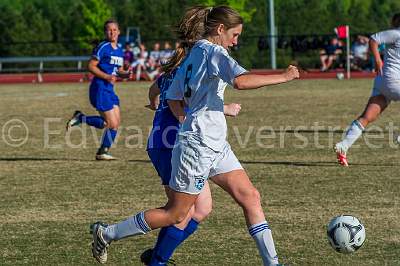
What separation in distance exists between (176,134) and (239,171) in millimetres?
468

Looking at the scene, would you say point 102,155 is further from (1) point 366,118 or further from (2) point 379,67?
(2) point 379,67

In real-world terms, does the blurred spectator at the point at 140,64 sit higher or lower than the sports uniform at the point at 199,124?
lower

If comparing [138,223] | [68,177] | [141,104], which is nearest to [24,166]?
[68,177]

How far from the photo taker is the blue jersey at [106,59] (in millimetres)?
13195

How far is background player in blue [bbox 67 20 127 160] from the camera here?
42.8ft

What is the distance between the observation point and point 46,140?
52.2ft

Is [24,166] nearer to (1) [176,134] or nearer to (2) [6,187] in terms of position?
(2) [6,187]

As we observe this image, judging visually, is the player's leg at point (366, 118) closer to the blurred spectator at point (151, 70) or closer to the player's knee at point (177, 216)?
the player's knee at point (177, 216)

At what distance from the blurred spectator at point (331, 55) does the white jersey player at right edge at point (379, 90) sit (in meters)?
30.0

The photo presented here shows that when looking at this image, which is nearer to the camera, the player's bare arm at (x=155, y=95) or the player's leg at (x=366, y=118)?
the player's bare arm at (x=155, y=95)

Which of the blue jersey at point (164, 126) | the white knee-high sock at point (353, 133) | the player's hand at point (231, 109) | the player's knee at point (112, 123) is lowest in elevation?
the player's knee at point (112, 123)

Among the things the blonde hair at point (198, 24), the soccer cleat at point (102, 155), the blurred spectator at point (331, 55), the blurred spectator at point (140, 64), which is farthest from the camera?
the blurred spectator at point (331, 55)

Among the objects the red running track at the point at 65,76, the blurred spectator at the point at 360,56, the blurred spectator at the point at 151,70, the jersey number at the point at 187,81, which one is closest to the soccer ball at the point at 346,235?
the jersey number at the point at 187,81

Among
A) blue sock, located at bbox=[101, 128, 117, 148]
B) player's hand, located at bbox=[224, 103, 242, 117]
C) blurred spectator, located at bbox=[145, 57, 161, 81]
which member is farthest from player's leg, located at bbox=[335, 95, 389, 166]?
blurred spectator, located at bbox=[145, 57, 161, 81]
